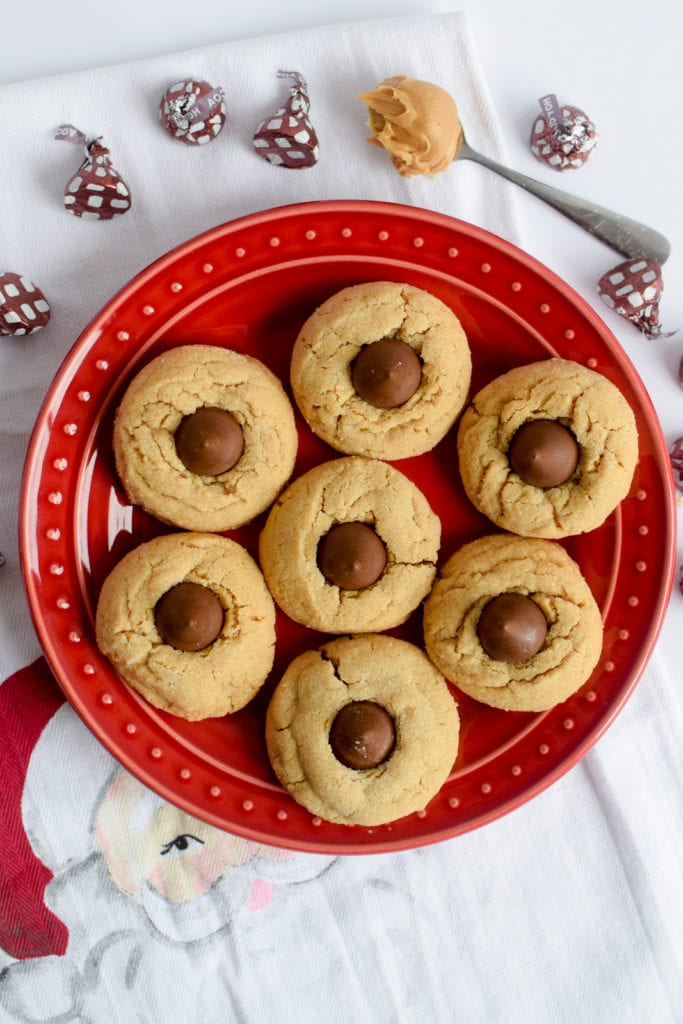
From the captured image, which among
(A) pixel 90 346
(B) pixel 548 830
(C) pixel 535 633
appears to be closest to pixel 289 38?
(A) pixel 90 346

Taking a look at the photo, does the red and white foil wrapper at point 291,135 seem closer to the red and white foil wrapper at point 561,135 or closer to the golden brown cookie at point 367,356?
the golden brown cookie at point 367,356

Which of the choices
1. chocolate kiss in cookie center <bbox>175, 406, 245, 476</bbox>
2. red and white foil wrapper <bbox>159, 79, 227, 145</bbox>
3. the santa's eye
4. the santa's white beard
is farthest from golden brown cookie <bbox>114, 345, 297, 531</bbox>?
the santa's white beard

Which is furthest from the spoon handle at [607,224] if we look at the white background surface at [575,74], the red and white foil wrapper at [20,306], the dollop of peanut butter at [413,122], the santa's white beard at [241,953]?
the santa's white beard at [241,953]

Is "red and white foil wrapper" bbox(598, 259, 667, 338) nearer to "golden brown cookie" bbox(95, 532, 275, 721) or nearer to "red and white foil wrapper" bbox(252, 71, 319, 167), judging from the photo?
"red and white foil wrapper" bbox(252, 71, 319, 167)

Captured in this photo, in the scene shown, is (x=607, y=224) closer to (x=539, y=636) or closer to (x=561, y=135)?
(x=561, y=135)

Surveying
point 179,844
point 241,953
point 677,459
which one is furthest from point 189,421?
point 241,953

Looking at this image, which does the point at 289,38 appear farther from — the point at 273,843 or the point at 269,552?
the point at 273,843
